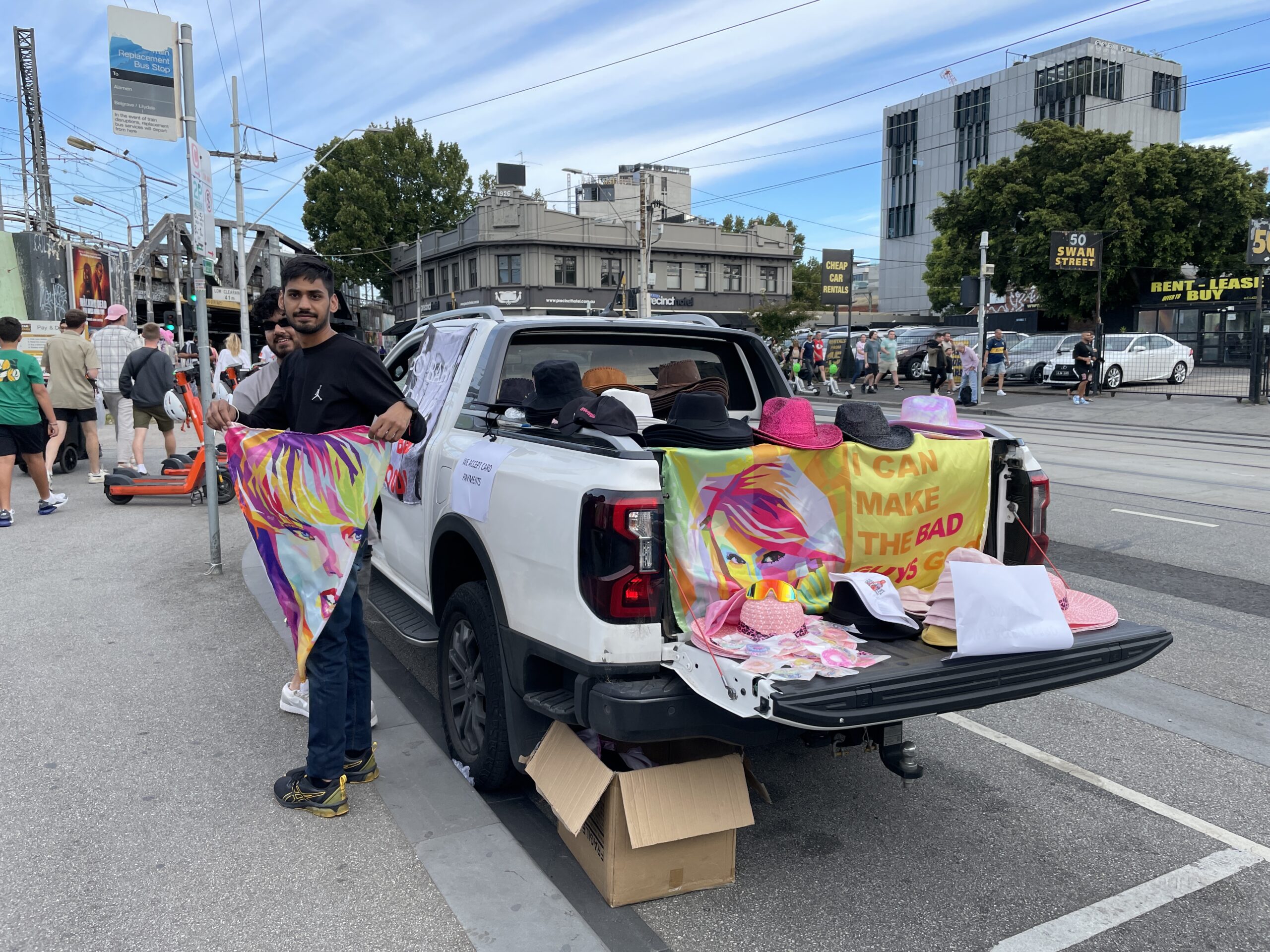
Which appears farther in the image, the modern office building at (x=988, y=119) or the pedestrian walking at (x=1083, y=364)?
the modern office building at (x=988, y=119)

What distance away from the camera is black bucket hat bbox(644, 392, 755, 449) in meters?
3.33

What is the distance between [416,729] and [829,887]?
203 cm

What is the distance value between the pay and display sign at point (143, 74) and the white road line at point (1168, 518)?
9.10 metres

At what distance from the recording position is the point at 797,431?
3434mm

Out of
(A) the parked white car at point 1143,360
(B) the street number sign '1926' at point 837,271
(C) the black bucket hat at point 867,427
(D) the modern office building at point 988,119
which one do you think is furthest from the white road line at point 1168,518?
(D) the modern office building at point 988,119

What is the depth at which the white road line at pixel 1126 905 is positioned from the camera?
2.82m

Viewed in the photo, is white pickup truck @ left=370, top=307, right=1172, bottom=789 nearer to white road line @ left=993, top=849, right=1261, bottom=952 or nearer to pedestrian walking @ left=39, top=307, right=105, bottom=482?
white road line @ left=993, top=849, right=1261, bottom=952

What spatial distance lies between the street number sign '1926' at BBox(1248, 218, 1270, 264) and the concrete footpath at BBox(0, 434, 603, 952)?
22321mm

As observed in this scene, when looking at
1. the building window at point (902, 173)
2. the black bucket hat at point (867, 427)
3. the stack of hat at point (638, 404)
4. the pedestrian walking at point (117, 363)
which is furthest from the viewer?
the building window at point (902, 173)

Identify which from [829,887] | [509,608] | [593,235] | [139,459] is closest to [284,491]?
[509,608]

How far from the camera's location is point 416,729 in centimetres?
430

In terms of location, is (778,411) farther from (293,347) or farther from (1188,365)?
(1188,365)

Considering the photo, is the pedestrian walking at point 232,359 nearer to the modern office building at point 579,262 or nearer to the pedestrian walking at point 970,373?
the pedestrian walking at point 970,373

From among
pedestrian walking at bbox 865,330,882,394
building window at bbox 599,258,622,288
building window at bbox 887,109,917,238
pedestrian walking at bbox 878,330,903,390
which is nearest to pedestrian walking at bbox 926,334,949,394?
pedestrian walking at bbox 878,330,903,390
